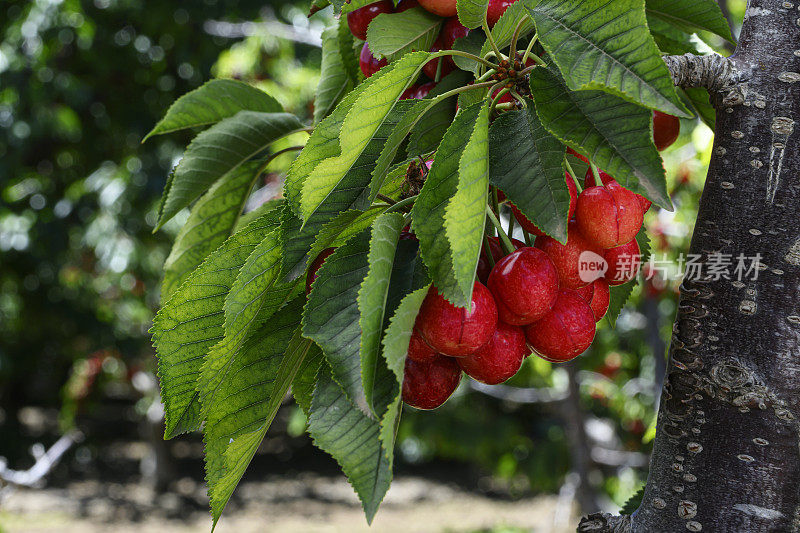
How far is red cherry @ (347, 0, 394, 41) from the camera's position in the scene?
25.8 inches

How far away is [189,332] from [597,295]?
0.37m

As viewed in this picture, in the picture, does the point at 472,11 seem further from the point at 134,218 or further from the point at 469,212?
the point at 134,218

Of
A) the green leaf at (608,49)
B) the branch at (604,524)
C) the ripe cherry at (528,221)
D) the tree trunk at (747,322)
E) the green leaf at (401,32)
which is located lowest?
the branch at (604,524)

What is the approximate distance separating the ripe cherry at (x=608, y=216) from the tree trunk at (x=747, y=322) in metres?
0.16

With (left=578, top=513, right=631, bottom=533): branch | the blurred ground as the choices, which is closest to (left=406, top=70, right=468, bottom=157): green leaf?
(left=578, top=513, right=631, bottom=533): branch

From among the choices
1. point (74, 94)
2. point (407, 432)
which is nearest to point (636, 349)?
point (407, 432)

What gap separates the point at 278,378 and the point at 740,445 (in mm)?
429

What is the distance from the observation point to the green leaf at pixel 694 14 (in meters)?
0.66

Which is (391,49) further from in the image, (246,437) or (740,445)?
(740,445)

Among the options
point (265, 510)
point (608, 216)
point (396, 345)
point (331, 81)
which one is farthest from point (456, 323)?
point (265, 510)

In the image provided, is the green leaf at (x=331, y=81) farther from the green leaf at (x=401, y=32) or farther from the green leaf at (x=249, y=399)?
the green leaf at (x=249, y=399)

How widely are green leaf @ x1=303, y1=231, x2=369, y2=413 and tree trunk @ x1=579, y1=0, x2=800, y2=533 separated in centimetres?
35

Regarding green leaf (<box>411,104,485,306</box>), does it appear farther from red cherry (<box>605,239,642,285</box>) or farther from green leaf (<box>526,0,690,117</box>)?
red cherry (<box>605,239,642,285</box>)

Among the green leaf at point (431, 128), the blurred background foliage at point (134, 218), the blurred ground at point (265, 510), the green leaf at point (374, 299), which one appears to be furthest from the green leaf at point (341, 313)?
the blurred ground at point (265, 510)
